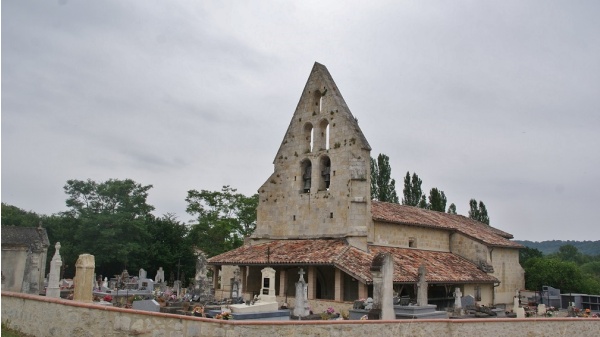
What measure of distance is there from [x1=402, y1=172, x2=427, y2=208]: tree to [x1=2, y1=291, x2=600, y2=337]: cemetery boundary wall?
Result: 3384cm

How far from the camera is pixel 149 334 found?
10438 mm

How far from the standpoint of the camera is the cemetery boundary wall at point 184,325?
10172mm

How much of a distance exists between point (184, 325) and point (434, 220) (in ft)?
89.3

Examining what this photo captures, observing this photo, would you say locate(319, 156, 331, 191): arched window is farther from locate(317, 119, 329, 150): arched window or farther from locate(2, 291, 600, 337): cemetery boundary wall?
locate(2, 291, 600, 337): cemetery boundary wall

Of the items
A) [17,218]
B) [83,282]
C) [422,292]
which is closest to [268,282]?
[422,292]

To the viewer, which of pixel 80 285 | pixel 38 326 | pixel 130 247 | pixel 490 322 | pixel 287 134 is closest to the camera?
pixel 38 326

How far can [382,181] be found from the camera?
47.1 metres

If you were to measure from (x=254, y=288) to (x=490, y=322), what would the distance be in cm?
1813

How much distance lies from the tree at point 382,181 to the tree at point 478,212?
1331 centimetres

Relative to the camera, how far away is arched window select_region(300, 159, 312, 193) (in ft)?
101

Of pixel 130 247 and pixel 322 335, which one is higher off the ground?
pixel 130 247

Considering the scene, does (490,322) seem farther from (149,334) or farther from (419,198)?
(419,198)

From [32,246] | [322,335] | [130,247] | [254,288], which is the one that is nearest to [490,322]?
[322,335]

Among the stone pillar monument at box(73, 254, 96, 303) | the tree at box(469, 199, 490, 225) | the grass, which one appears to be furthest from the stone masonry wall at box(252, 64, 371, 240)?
the tree at box(469, 199, 490, 225)
